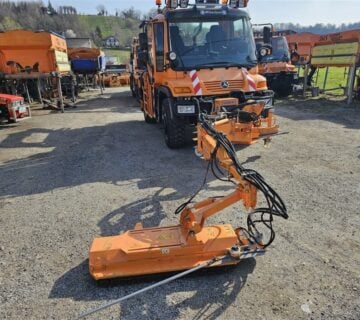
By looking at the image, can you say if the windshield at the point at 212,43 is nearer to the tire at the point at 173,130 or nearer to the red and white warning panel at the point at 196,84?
the red and white warning panel at the point at 196,84

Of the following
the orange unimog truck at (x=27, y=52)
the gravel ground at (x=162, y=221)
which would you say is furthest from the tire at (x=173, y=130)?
the orange unimog truck at (x=27, y=52)

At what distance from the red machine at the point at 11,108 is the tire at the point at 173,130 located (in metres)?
5.45

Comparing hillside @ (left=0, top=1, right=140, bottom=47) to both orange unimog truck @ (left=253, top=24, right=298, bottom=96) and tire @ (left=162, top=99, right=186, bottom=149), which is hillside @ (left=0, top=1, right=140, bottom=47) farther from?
tire @ (left=162, top=99, right=186, bottom=149)

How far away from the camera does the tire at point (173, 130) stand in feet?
22.7

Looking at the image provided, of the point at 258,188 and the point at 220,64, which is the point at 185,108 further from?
the point at 258,188

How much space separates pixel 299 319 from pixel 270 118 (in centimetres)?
377

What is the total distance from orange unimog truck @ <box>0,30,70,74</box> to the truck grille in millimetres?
8154

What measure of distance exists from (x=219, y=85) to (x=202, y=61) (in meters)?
0.63

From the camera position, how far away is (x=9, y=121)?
10852 millimetres

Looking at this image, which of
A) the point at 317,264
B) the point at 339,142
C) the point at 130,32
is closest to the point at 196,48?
the point at 339,142

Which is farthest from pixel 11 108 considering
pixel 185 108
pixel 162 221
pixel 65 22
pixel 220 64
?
pixel 65 22

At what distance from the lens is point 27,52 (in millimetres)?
12648

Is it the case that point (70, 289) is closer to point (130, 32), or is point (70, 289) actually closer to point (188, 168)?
point (188, 168)

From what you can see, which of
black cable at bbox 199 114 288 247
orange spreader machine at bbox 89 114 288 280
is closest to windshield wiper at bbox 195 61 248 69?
black cable at bbox 199 114 288 247
